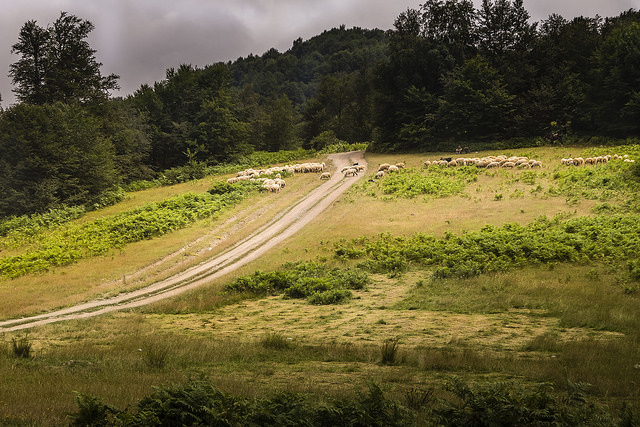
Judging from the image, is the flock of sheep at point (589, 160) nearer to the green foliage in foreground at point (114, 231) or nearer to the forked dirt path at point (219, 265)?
the forked dirt path at point (219, 265)

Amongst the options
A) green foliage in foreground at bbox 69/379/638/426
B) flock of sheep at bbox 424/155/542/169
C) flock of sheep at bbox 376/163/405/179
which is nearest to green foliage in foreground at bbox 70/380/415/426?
green foliage in foreground at bbox 69/379/638/426

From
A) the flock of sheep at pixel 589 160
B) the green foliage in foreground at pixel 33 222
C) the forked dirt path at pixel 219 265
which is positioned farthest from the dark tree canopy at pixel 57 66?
the flock of sheep at pixel 589 160

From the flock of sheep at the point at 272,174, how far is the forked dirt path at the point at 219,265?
380 cm

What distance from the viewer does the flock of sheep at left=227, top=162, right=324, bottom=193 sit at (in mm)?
48634

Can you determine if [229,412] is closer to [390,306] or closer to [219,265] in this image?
[390,306]

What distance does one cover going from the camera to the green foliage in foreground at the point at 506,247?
78.0ft

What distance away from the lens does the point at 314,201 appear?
4459 centimetres

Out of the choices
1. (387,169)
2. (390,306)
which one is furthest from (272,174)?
(390,306)

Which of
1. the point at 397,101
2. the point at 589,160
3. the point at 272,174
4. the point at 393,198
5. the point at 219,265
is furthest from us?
the point at 397,101

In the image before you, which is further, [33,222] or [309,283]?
[33,222]

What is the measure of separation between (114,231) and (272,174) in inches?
768

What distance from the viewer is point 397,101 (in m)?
71.0

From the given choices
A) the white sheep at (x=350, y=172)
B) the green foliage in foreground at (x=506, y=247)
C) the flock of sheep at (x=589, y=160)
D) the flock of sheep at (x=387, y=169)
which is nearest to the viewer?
the green foliage in foreground at (x=506, y=247)

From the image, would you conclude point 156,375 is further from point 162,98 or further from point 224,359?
point 162,98
